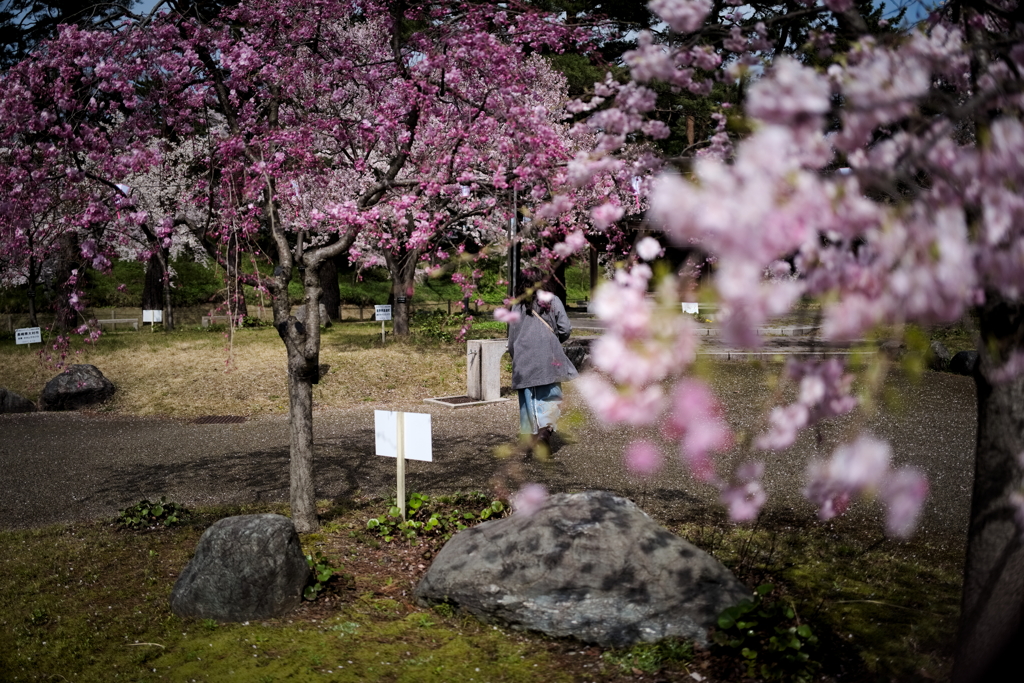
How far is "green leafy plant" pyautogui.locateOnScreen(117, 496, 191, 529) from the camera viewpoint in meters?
6.38

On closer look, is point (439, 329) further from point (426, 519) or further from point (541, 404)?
point (426, 519)

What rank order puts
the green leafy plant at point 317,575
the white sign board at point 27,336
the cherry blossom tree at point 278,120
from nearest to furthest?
the green leafy plant at point 317,575, the cherry blossom tree at point 278,120, the white sign board at point 27,336

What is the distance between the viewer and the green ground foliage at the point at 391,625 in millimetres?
4086

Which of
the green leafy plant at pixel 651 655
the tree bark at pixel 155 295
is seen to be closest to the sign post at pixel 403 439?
the green leafy plant at pixel 651 655

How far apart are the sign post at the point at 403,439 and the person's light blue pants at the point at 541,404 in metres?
2.37

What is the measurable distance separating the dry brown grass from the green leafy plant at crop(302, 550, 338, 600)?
7.08 m

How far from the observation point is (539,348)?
8.05m

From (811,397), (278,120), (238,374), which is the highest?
(278,120)

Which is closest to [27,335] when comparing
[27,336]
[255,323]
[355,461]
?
[27,336]

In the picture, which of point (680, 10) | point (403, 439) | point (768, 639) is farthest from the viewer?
point (403, 439)

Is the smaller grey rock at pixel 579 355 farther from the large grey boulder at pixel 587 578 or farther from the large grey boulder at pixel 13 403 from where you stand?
the large grey boulder at pixel 587 578

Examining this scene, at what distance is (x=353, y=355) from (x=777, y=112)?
1531 centimetres

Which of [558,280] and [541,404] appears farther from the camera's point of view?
[541,404]

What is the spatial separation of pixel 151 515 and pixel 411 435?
231 centimetres
